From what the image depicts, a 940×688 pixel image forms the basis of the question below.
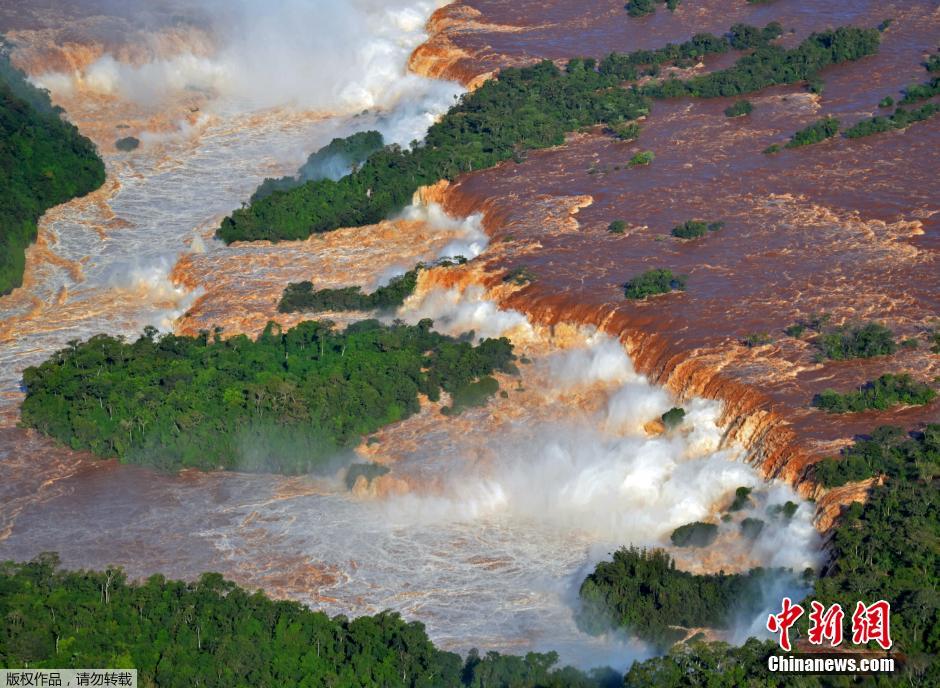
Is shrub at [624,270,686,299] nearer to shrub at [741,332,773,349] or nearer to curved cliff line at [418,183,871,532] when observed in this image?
curved cliff line at [418,183,871,532]

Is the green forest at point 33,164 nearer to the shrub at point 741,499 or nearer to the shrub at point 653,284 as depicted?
the shrub at point 653,284

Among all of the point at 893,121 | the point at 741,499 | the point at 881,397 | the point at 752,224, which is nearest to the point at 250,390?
the point at 741,499

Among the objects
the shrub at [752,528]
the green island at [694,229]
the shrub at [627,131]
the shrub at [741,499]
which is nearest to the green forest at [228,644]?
the shrub at [752,528]

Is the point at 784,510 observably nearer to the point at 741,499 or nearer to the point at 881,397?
the point at 741,499

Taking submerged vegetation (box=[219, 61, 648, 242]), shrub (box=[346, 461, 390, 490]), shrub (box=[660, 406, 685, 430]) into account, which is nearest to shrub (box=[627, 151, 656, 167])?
submerged vegetation (box=[219, 61, 648, 242])

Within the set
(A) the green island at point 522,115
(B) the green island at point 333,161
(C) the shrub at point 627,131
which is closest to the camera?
(A) the green island at point 522,115

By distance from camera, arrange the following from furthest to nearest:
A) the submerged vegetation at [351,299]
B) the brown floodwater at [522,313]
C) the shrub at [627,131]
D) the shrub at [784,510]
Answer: the shrub at [627,131], the submerged vegetation at [351,299], the brown floodwater at [522,313], the shrub at [784,510]
